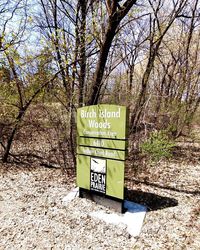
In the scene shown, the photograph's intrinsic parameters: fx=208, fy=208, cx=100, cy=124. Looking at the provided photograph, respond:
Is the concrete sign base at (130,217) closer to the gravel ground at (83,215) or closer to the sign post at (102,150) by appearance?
the gravel ground at (83,215)

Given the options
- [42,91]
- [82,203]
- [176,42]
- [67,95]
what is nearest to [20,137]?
[42,91]

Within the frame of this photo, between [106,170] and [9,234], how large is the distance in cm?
169

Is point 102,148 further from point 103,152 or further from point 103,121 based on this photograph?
point 103,121

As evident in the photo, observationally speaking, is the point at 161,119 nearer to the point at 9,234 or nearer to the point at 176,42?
the point at 176,42

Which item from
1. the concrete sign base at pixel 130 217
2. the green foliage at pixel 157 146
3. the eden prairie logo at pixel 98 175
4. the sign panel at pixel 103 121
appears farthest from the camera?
the green foliage at pixel 157 146

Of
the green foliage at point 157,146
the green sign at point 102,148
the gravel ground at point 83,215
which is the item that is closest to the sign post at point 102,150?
the green sign at point 102,148

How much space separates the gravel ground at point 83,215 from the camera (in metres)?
2.77

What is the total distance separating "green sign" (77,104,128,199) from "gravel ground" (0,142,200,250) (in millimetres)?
456

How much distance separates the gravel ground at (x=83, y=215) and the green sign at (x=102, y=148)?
1.50 ft

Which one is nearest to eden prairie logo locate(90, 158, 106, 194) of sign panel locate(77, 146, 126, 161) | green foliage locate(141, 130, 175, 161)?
sign panel locate(77, 146, 126, 161)

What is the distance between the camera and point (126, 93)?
5.99 m

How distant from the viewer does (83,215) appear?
11.1 feet

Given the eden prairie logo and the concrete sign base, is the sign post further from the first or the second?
the concrete sign base

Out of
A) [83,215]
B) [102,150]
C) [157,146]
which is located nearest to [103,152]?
[102,150]
